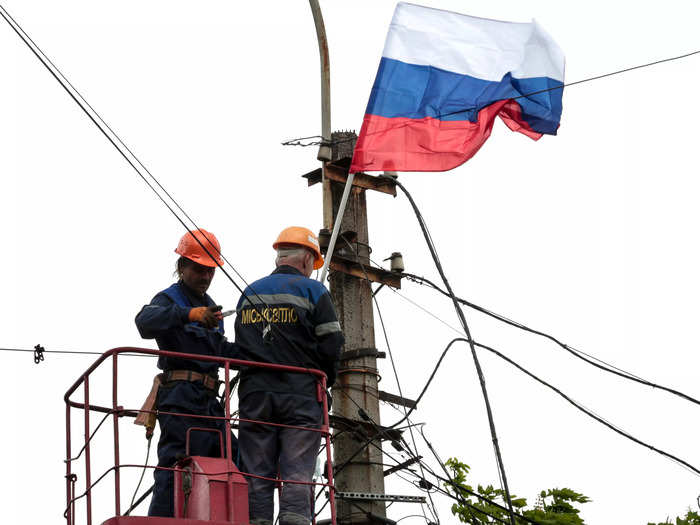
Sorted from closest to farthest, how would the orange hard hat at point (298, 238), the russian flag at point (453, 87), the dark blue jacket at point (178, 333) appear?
the dark blue jacket at point (178, 333)
the orange hard hat at point (298, 238)
the russian flag at point (453, 87)

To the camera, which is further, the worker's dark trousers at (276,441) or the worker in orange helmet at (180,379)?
the worker in orange helmet at (180,379)

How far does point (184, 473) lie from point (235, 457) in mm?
825

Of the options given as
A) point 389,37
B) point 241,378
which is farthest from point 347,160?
point 241,378

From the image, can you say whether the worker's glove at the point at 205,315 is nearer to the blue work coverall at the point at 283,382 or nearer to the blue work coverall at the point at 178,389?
the blue work coverall at the point at 178,389

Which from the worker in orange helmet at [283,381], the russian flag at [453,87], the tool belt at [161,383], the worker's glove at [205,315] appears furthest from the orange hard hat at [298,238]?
the russian flag at [453,87]

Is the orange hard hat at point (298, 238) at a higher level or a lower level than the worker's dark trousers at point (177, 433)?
higher

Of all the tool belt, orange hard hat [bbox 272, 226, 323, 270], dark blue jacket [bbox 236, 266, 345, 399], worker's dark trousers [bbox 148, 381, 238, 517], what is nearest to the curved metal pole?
orange hard hat [bbox 272, 226, 323, 270]

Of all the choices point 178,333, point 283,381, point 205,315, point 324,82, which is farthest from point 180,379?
point 324,82

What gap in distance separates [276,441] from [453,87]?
5293mm

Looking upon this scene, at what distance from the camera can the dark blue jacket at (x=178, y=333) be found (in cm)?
834

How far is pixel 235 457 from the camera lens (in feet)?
27.8

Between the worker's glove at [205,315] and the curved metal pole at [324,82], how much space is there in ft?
10.8

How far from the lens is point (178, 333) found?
848 cm

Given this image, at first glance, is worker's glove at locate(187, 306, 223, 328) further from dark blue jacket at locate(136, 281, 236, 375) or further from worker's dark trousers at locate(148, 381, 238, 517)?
worker's dark trousers at locate(148, 381, 238, 517)
